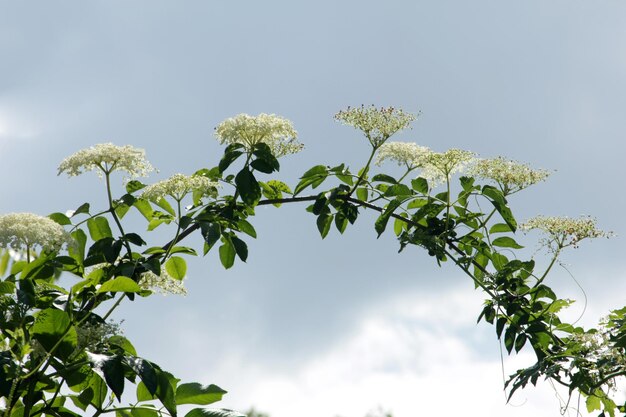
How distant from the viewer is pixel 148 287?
3.98 meters

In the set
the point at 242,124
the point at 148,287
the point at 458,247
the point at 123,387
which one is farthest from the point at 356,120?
the point at 123,387

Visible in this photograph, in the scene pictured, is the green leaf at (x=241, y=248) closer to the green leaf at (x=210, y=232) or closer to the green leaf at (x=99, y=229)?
the green leaf at (x=210, y=232)

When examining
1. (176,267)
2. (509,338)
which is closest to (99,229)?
(176,267)

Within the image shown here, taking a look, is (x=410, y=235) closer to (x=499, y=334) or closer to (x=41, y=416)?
(x=499, y=334)

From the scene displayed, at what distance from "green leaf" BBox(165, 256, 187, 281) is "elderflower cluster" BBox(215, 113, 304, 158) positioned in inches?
26.5

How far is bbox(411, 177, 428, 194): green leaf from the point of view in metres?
4.62

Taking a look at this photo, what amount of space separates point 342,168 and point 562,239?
1.30m

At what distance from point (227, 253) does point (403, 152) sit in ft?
3.72

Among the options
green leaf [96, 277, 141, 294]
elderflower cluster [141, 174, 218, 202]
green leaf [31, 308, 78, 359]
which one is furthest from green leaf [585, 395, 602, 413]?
green leaf [31, 308, 78, 359]

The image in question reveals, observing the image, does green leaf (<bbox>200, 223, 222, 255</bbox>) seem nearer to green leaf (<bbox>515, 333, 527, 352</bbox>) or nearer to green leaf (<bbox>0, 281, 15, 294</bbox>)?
green leaf (<bbox>0, 281, 15, 294</bbox>)

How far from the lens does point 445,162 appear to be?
441 centimetres

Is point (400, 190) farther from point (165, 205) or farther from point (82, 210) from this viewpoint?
point (82, 210)

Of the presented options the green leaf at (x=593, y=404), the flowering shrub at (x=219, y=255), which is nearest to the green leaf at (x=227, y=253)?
the flowering shrub at (x=219, y=255)

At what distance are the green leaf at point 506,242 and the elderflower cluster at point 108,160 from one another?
2.13m
